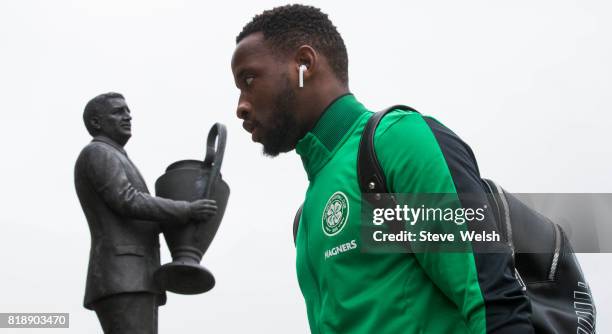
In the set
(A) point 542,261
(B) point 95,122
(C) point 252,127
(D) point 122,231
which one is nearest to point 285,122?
(C) point 252,127

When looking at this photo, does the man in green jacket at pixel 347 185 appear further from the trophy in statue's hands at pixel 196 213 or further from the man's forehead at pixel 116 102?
the man's forehead at pixel 116 102

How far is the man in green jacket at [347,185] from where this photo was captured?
203 cm

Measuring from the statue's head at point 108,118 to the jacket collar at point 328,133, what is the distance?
4556mm

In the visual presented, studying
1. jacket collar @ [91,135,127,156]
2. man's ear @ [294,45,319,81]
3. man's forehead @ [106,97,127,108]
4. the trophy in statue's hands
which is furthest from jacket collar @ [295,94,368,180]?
man's forehead @ [106,97,127,108]

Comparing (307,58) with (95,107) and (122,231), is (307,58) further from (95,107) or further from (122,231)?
(95,107)

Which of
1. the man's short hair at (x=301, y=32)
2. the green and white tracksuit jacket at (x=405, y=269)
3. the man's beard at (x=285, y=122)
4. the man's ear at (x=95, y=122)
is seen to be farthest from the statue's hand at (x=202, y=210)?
the green and white tracksuit jacket at (x=405, y=269)

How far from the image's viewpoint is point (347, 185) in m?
2.28

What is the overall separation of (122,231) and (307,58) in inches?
165

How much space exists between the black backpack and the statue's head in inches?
194

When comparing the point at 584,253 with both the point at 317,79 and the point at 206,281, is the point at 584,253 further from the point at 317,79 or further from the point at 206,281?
the point at 206,281

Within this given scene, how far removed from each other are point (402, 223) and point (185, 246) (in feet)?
14.6

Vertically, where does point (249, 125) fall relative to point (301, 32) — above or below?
below

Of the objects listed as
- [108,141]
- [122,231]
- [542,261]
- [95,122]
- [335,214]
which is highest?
[95,122]

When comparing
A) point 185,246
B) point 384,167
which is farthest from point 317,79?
point 185,246
